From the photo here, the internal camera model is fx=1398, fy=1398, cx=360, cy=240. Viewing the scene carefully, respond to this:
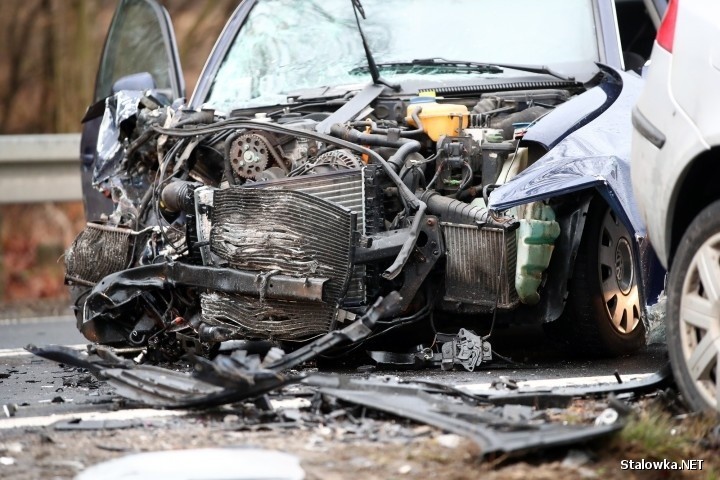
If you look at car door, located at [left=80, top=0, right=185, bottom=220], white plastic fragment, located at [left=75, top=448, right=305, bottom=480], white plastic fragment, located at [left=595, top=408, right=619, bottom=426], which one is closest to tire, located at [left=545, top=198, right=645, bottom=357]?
white plastic fragment, located at [left=595, top=408, right=619, bottom=426]

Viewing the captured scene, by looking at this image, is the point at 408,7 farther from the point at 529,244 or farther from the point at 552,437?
the point at 552,437

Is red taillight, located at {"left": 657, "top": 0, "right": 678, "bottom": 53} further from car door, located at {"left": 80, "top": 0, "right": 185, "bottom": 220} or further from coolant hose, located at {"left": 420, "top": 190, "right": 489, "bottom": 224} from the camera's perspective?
car door, located at {"left": 80, "top": 0, "right": 185, "bottom": 220}

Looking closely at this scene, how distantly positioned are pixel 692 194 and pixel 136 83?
4231 mm

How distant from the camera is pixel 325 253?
6.07m

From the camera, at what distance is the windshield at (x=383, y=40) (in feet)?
24.0

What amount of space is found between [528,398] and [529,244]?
51.0 inches

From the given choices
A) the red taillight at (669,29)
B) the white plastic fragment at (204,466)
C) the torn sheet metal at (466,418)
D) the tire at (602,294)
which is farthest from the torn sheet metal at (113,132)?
the white plastic fragment at (204,466)

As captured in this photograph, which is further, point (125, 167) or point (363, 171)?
point (125, 167)

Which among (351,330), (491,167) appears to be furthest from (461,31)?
(351,330)

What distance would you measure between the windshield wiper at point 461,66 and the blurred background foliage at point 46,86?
7045 millimetres

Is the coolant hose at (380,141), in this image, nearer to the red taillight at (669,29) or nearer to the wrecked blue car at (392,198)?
the wrecked blue car at (392,198)

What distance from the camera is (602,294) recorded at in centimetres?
636

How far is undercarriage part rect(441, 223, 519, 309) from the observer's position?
6.09 metres

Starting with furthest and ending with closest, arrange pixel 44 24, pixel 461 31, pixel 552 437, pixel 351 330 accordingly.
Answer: pixel 44 24 → pixel 461 31 → pixel 351 330 → pixel 552 437
